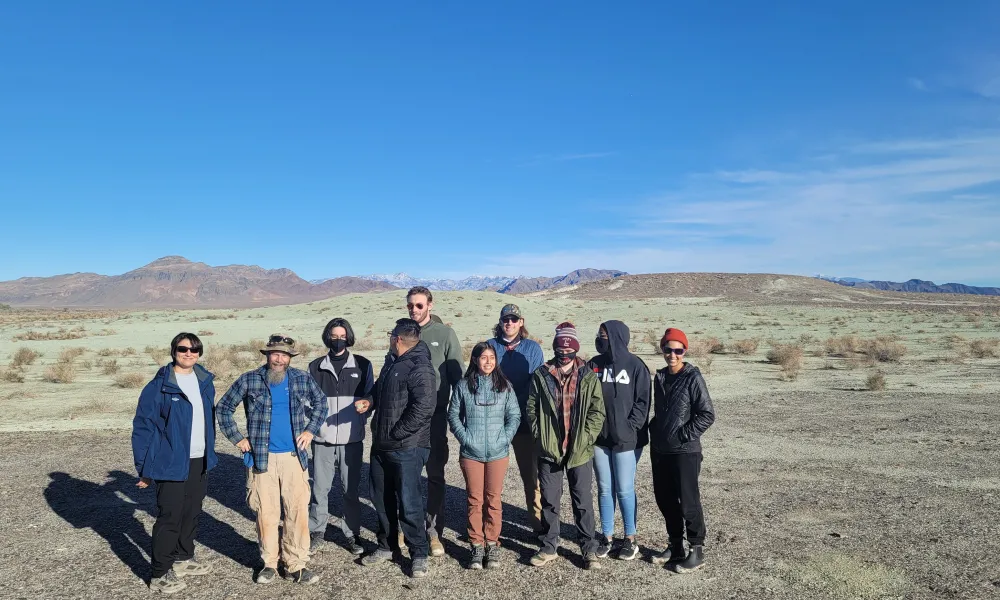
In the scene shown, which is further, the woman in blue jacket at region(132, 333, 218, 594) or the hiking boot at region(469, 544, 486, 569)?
the hiking boot at region(469, 544, 486, 569)

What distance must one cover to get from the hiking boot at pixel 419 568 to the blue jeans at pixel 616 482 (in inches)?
58.6

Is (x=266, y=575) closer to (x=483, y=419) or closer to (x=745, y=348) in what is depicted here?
(x=483, y=419)

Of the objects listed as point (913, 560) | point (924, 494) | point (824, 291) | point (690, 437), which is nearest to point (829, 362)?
point (924, 494)

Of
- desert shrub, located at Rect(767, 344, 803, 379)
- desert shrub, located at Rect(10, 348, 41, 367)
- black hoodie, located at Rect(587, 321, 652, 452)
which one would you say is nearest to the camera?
black hoodie, located at Rect(587, 321, 652, 452)

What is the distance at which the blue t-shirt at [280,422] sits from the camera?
14.8 ft

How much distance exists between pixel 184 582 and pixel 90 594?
654 mm

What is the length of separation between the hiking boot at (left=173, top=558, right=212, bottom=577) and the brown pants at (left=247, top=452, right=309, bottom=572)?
0.55m

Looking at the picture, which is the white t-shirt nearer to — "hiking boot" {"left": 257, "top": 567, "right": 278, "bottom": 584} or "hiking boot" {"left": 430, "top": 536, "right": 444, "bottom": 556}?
"hiking boot" {"left": 257, "top": 567, "right": 278, "bottom": 584}

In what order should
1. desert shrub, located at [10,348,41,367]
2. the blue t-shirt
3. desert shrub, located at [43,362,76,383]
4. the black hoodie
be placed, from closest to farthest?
the blue t-shirt, the black hoodie, desert shrub, located at [43,362,76,383], desert shrub, located at [10,348,41,367]

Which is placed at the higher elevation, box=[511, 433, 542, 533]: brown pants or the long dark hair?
the long dark hair

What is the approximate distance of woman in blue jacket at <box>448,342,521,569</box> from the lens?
15.7 feet

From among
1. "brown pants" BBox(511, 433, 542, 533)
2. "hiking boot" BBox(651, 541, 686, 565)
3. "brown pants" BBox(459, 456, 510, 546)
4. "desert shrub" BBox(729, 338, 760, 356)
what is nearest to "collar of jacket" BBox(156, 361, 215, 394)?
"brown pants" BBox(459, 456, 510, 546)

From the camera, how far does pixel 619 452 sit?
4879 mm

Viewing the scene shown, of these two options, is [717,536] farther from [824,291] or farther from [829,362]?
[824,291]
